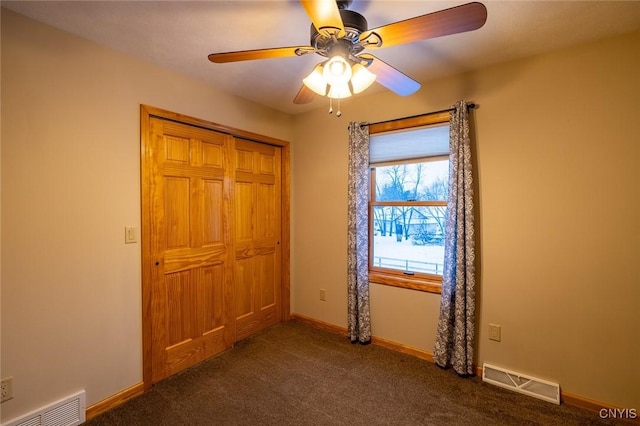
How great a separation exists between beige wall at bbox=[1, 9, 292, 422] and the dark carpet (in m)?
0.39

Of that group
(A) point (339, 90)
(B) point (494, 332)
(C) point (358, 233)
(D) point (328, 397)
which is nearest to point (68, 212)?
(A) point (339, 90)

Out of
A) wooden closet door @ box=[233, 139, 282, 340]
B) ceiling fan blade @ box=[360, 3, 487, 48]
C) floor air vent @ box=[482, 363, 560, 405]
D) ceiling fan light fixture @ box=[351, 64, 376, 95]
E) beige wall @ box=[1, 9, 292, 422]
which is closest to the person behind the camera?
ceiling fan blade @ box=[360, 3, 487, 48]

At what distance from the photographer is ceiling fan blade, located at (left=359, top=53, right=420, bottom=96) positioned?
1619 mm

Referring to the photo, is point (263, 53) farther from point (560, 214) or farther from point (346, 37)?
point (560, 214)

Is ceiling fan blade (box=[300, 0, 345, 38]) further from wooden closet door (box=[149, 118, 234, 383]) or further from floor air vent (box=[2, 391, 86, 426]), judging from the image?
floor air vent (box=[2, 391, 86, 426])

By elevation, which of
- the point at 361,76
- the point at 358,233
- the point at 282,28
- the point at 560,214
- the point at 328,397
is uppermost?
the point at 282,28

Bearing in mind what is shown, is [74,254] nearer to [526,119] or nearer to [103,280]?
[103,280]

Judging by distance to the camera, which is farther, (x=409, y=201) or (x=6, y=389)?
(x=409, y=201)

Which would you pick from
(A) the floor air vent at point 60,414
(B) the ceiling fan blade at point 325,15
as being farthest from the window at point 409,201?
(A) the floor air vent at point 60,414

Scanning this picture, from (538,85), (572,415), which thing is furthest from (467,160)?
(572,415)

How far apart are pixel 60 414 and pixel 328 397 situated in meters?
1.70

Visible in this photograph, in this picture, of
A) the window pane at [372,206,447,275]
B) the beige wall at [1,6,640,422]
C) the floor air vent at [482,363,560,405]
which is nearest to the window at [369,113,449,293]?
the window pane at [372,206,447,275]

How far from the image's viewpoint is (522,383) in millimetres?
2215

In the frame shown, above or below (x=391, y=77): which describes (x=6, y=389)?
below
